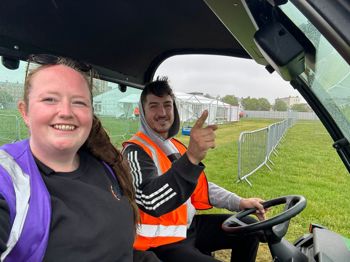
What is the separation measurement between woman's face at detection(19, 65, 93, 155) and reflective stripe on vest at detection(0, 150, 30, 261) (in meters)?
0.16

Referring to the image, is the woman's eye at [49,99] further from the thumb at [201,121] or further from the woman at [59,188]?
the thumb at [201,121]

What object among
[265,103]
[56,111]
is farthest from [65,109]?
[265,103]

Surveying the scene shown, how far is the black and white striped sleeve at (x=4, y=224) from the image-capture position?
1.08 metres

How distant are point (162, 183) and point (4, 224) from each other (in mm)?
985

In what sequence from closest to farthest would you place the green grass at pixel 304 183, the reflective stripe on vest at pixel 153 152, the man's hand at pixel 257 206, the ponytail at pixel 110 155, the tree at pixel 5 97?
1. the ponytail at pixel 110 155
2. the tree at pixel 5 97
3. the reflective stripe on vest at pixel 153 152
4. the man's hand at pixel 257 206
5. the green grass at pixel 304 183

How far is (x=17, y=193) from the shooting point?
1.17m

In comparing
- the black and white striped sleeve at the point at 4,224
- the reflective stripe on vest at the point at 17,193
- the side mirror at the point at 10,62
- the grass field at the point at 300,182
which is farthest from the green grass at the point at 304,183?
the black and white striped sleeve at the point at 4,224

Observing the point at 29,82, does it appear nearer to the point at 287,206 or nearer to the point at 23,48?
the point at 23,48

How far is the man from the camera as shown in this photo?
1932 mm

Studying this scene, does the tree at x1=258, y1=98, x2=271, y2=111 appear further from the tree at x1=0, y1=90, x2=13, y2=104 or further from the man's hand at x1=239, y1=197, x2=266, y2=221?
the tree at x1=0, y1=90, x2=13, y2=104

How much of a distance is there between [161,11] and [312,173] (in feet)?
28.8

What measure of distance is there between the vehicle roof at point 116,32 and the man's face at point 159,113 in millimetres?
341

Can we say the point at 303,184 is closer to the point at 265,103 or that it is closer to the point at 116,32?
the point at 265,103

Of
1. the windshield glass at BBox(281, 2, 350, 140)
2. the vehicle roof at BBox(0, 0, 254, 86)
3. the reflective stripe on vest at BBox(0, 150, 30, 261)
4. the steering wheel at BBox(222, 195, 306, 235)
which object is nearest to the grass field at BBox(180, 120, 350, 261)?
the vehicle roof at BBox(0, 0, 254, 86)
